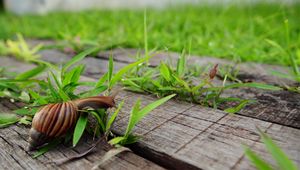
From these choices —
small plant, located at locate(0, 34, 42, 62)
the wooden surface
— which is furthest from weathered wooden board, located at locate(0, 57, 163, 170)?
small plant, located at locate(0, 34, 42, 62)

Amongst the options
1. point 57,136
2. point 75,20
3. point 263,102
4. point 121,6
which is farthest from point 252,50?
point 121,6

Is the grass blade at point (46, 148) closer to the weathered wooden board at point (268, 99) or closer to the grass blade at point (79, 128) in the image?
the grass blade at point (79, 128)

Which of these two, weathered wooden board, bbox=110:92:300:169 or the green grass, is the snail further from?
the green grass

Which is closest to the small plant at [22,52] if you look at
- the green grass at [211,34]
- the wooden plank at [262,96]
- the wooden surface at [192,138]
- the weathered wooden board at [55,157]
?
the green grass at [211,34]

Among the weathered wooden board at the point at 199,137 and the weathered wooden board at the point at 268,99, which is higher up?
the weathered wooden board at the point at 268,99

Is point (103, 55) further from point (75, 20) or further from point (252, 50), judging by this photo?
point (75, 20)

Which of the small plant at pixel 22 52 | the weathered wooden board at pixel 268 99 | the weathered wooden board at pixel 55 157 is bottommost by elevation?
the weathered wooden board at pixel 55 157
